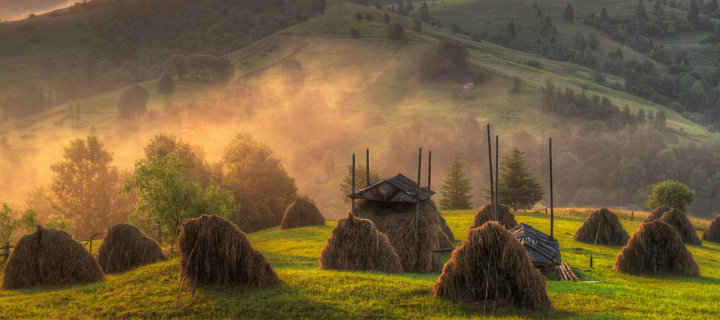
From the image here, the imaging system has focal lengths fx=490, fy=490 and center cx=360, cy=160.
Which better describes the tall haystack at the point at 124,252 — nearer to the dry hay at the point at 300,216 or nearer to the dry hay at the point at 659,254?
the dry hay at the point at 300,216

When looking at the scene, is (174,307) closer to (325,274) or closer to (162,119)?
(325,274)

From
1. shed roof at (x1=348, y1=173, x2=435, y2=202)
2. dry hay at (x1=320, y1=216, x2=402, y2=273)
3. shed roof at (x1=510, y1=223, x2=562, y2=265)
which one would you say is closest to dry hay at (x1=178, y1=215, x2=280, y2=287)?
dry hay at (x1=320, y1=216, x2=402, y2=273)

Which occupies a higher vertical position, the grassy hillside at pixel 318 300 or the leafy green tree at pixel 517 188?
the leafy green tree at pixel 517 188

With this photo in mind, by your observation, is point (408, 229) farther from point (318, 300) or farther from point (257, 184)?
point (257, 184)

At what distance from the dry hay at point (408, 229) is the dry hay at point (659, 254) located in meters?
12.0

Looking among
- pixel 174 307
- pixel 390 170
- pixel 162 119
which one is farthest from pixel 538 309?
pixel 162 119

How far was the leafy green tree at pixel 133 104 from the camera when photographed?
171 meters

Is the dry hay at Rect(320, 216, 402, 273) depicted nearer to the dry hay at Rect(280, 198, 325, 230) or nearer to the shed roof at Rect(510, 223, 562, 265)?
the shed roof at Rect(510, 223, 562, 265)

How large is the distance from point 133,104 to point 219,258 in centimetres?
17070

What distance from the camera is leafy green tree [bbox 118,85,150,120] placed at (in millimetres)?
171125

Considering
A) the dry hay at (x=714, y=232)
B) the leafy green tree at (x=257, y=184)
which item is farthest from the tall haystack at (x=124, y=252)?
the dry hay at (x=714, y=232)

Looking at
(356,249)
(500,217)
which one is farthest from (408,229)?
(500,217)

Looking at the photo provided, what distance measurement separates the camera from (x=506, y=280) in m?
19.0

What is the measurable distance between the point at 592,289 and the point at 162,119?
169 meters
